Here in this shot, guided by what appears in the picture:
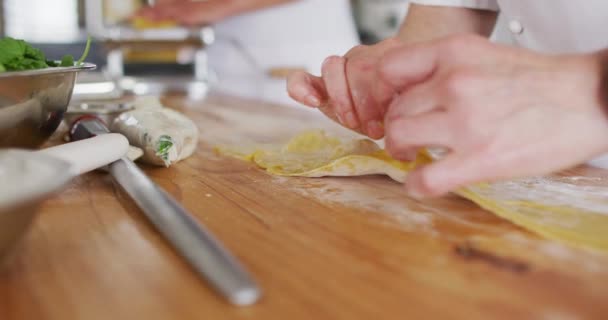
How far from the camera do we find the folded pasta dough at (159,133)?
2.29 feet

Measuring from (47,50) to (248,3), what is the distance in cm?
206

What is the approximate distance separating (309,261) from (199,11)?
5.89 feet

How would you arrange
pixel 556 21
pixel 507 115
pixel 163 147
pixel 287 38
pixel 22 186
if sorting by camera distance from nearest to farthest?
pixel 22 186, pixel 507 115, pixel 163 147, pixel 556 21, pixel 287 38

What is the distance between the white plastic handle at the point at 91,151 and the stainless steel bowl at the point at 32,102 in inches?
3.3

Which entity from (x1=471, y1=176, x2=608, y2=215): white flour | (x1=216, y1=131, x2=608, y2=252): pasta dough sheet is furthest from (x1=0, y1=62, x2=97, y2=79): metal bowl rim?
(x1=471, y1=176, x2=608, y2=215): white flour

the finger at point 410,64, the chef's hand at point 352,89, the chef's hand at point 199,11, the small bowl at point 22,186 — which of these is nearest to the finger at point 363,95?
the chef's hand at point 352,89

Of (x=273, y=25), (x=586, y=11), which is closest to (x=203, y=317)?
(x=586, y=11)

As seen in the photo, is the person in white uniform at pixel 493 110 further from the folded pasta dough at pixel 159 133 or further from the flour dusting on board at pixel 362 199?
the folded pasta dough at pixel 159 133

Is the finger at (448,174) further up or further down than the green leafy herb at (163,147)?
further up

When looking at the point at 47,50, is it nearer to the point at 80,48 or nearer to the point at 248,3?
the point at 80,48

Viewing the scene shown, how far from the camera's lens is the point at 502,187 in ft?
2.07

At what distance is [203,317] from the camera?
1.09ft

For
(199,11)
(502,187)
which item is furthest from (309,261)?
(199,11)

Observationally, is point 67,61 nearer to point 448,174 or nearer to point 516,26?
point 448,174
